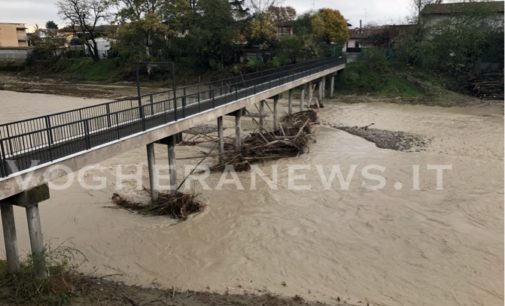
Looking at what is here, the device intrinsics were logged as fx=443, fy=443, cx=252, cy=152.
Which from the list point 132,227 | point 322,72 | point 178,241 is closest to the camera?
point 178,241

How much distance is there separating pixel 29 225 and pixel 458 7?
4894 cm

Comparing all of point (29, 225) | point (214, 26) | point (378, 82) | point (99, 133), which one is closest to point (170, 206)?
point (99, 133)

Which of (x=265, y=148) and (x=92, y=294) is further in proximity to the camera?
(x=265, y=148)

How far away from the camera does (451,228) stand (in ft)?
47.0

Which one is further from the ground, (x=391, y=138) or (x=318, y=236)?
(x=391, y=138)

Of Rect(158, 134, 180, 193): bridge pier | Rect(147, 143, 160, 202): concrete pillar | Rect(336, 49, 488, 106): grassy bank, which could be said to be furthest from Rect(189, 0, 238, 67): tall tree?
Rect(147, 143, 160, 202): concrete pillar

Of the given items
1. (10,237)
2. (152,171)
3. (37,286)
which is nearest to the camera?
(37,286)

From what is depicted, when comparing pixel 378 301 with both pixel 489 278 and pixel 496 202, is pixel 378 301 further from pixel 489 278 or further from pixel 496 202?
pixel 496 202

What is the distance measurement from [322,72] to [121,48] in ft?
92.2

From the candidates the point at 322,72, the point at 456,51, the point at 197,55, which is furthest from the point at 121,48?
the point at 456,51

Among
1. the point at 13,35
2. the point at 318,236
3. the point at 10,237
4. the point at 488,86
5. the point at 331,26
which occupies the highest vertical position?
the point at 13,35

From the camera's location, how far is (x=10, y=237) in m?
10.2

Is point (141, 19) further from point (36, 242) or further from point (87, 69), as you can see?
Answer: point (36, 242)

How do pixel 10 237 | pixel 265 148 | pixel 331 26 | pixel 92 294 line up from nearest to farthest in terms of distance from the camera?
pixel 92 294 → pixel 10 237 → pixel 265 148 → pixel 331 26
